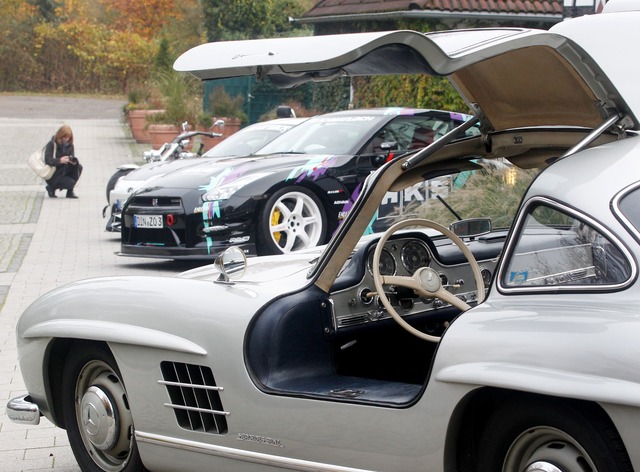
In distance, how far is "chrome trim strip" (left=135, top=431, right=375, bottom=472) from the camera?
12.7 feet

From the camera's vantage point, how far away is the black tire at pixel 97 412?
473 centimetres

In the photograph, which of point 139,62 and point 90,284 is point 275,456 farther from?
point 139,62

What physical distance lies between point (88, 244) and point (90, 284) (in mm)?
9256

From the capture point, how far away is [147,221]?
11.2m

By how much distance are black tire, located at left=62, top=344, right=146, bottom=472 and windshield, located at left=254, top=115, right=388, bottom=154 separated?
Result: 22.8ft

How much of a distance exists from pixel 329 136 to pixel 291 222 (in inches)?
52.1

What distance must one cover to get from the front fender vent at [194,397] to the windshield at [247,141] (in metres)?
8.75

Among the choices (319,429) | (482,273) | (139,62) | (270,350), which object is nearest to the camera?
(319,429)

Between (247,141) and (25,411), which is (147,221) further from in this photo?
(25,411)

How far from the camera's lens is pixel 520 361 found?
10.6ft

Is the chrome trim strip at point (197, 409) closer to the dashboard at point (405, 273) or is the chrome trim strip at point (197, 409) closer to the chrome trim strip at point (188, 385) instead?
the chrome trim strip at point (188, 385)

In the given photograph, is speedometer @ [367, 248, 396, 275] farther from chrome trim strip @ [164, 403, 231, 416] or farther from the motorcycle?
the motorcycle

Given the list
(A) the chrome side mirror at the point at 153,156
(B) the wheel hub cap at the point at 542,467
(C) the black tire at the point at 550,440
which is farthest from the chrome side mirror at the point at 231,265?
(A) the chrome side mirror at the point at 153,156

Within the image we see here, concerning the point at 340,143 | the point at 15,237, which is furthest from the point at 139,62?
the point at 340,143
